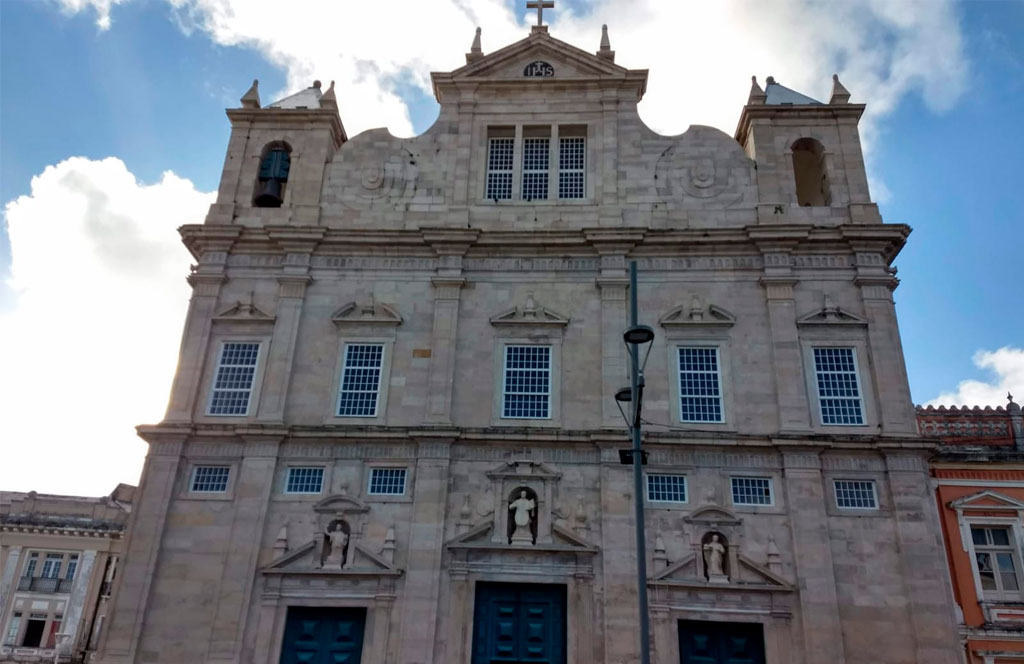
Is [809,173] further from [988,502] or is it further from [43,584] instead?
[43,584]

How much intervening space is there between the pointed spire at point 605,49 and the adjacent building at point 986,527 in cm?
1574

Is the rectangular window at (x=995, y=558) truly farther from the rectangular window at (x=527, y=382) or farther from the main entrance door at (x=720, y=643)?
the rectangular window at (x=527, y=382)

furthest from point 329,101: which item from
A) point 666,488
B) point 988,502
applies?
point 988,502

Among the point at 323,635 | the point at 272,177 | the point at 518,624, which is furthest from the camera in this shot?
the point at 272,177

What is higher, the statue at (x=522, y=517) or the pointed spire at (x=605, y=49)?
the pointed spire at (x=605, y=49)

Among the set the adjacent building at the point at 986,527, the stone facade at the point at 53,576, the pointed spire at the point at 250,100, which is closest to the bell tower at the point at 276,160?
the pointed spire at the point at 250,100

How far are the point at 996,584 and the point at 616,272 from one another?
13.1 meters

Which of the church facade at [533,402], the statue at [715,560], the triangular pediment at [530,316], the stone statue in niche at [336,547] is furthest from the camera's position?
the triangular pediment at [530,316]

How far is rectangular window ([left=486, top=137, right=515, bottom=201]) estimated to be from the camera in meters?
26.1

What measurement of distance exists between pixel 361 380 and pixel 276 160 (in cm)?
871

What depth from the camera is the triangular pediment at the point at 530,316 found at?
23.5 metres

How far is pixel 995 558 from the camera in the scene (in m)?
21.7

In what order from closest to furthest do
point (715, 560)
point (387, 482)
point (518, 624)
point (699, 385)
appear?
point (518, 624) < point (715, 560) < point (387, 482) < point (699, 385)

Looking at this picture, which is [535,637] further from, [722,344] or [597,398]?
[722,344]
